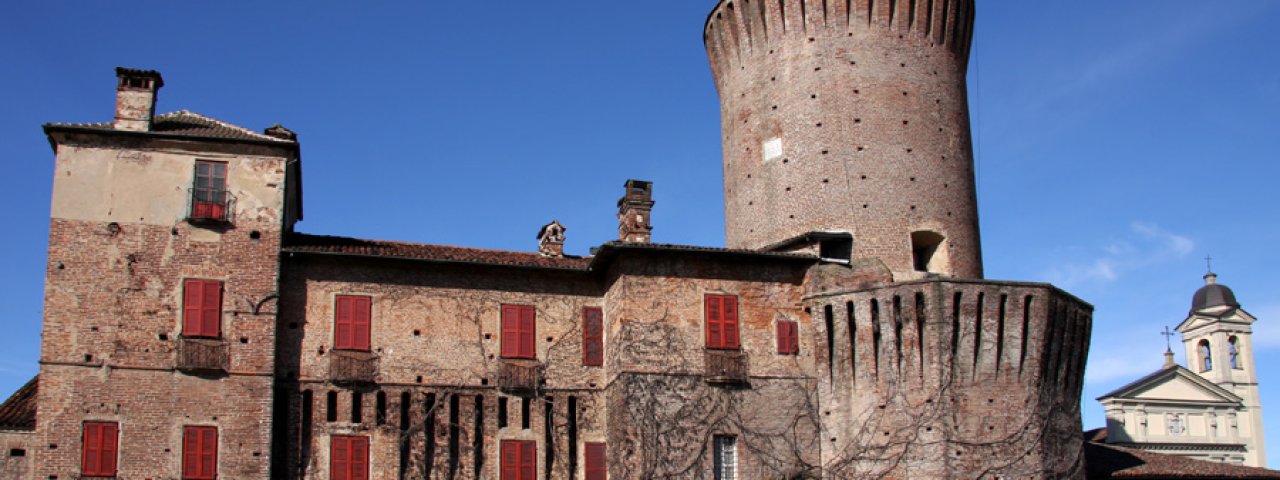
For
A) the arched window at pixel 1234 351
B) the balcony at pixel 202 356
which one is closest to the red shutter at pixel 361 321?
the balcony at pixel 202 356

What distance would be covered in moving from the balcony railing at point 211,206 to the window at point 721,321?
9.66m

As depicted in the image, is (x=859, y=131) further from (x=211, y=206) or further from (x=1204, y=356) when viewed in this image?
(x=1204, y=356)

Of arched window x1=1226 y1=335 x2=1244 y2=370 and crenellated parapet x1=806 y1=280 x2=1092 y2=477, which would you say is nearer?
crenellated parapet x1=806 y1=280 x2=1092 y2=477

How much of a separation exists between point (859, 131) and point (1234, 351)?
39.6 metres

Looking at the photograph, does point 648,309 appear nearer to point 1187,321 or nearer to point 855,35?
point 855,35

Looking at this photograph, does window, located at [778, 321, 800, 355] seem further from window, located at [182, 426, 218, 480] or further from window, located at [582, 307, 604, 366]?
window, located at [182, 426, 218, 480]

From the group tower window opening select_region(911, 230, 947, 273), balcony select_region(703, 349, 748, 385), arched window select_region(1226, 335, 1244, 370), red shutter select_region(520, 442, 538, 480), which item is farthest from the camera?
arched window select_region(1226, 335, 1244, 370)

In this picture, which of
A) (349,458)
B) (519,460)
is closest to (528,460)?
(519,460)

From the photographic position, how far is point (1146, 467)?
101ft

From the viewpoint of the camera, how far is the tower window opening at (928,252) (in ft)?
94.6

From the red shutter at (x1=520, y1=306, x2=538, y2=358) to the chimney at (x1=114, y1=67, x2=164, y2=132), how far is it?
824cm

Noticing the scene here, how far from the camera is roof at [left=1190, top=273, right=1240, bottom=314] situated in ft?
198

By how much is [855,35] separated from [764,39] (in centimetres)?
227

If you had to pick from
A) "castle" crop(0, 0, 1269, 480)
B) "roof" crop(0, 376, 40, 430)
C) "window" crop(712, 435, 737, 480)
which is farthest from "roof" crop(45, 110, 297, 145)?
"window" crop(712, 435, 737, 480)
